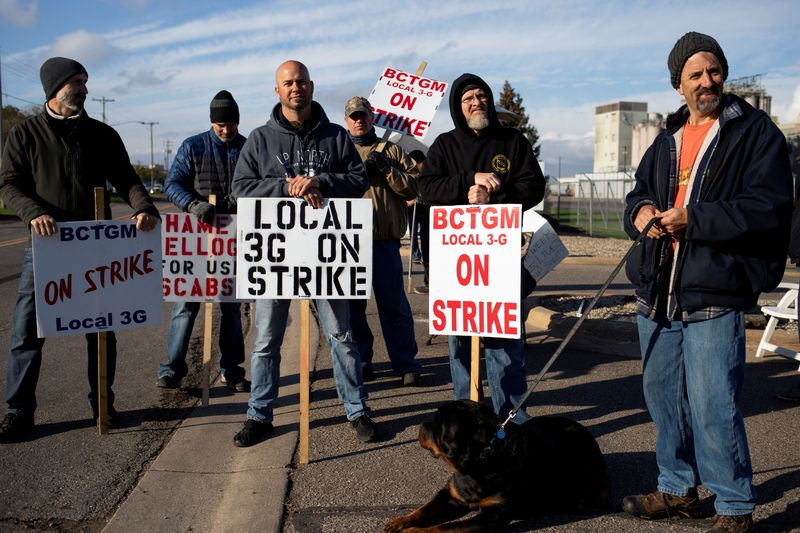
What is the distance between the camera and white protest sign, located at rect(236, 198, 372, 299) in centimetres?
453

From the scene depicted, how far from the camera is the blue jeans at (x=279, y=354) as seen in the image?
481cm

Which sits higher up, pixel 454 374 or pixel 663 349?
pixel 663 349

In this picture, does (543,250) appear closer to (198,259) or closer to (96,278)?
(198,259)

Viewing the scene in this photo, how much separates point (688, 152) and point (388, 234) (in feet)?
9.36

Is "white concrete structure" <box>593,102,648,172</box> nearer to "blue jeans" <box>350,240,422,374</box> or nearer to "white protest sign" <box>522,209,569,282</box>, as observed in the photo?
"white protest sign" <box>522,209,569,282</box>

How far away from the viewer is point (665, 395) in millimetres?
3703

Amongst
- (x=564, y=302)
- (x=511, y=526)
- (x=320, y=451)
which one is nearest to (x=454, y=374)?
(x=320, y=451)

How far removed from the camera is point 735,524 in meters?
3.36

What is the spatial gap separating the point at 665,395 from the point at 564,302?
6.17m

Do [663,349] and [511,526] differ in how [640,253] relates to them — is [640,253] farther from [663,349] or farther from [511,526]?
[511,526]

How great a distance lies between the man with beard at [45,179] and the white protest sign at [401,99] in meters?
3.94

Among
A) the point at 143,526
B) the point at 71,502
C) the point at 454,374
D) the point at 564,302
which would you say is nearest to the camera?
the point at 143,526

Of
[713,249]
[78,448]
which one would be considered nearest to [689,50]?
[713,249]

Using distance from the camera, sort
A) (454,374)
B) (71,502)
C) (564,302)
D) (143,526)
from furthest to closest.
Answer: (564,302) → (454,374) → (71,502) → (143,526)
